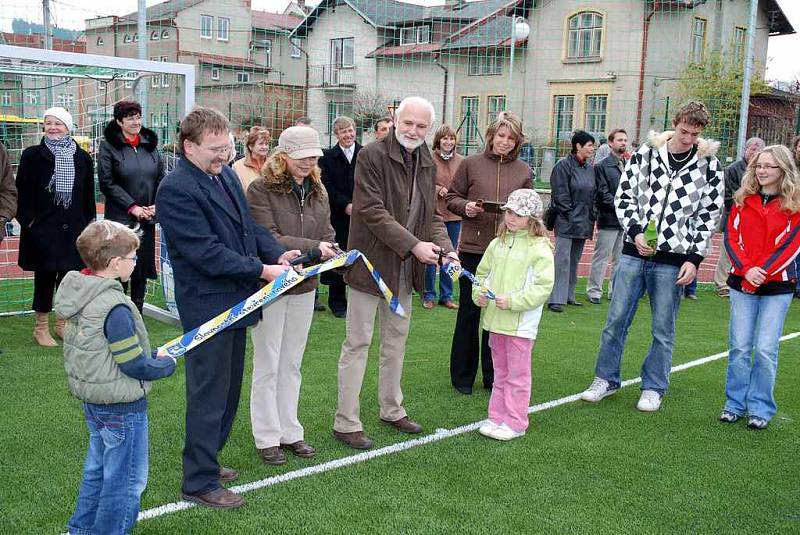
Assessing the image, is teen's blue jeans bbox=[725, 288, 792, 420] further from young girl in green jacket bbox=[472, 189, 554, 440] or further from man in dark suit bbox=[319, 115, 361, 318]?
Answer: man in dark suit bbox=[319, 115, 361, 318]

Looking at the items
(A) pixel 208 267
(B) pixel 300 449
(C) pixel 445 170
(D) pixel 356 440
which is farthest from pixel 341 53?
(A) pixel 208 267

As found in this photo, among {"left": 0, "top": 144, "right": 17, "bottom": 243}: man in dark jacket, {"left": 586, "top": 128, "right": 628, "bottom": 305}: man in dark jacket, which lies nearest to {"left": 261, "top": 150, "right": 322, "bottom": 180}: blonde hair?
{"left": 0, "top": 144, "right": 17, "bottom": 243}: man in dark jacket

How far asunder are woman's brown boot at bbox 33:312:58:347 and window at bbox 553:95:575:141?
20793mm

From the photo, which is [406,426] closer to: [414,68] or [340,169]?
[340,169]

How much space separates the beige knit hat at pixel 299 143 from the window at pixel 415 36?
11410mm

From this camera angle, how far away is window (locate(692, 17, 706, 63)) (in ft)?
80.7

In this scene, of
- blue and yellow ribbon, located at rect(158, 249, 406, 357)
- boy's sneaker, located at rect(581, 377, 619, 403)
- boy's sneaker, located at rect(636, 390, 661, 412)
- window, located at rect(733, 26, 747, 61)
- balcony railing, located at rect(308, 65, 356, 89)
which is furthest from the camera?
window, located at rect(733, 26, 747, 61)

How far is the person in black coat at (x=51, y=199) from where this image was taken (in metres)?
6.62

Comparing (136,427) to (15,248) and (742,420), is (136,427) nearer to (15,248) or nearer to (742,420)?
(742,420)

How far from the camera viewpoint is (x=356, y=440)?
15.3 ft

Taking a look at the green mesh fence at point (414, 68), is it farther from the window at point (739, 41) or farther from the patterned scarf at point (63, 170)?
the patterned scarf at point (63, 170)

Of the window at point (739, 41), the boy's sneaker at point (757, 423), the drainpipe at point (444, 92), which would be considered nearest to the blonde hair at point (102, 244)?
the boy's sneaker at point (757, 423)

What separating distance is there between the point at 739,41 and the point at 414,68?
13970 mm

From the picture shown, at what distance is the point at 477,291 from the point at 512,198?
62 cm
